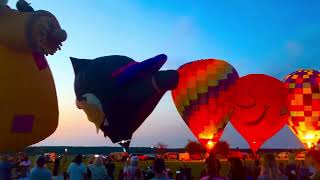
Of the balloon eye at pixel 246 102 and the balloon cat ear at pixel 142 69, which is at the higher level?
the balloon eye at pixel 246 102

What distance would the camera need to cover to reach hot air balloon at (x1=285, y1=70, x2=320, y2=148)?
19469 millimetres

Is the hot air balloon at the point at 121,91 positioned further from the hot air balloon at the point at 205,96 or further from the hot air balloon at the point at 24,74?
the hot air balloon at the point at 205,96

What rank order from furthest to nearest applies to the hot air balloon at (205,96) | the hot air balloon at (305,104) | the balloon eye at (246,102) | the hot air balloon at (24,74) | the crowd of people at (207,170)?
the balloon eye at (246,102) → the hot air balloon at (305,104) → the hot air balloon at (205,96) → the hot air balloon at (24,74) → the crowd of people at (207,170)

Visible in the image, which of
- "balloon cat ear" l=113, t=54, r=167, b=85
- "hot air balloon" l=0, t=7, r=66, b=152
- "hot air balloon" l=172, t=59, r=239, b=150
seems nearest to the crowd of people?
"hot air balloon" l=0, t=7, r=66, b=152

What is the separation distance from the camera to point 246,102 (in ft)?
65.8

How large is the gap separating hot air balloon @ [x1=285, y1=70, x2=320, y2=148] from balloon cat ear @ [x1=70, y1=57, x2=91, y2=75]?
11.7 meters

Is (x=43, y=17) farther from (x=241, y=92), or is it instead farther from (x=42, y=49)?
(x=241, y=92)

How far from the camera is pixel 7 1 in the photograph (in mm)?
7383

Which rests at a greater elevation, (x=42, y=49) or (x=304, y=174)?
(x=42, y=49)

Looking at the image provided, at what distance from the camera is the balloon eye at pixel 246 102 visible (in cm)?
1989

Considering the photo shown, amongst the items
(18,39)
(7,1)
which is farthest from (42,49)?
(7,1)

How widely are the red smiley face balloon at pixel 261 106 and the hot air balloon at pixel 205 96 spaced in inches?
81.0

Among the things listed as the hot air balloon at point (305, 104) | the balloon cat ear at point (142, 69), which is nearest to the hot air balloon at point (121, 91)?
the balloon cat ear at point (142, 69)

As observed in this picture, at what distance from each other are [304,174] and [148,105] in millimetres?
3446
